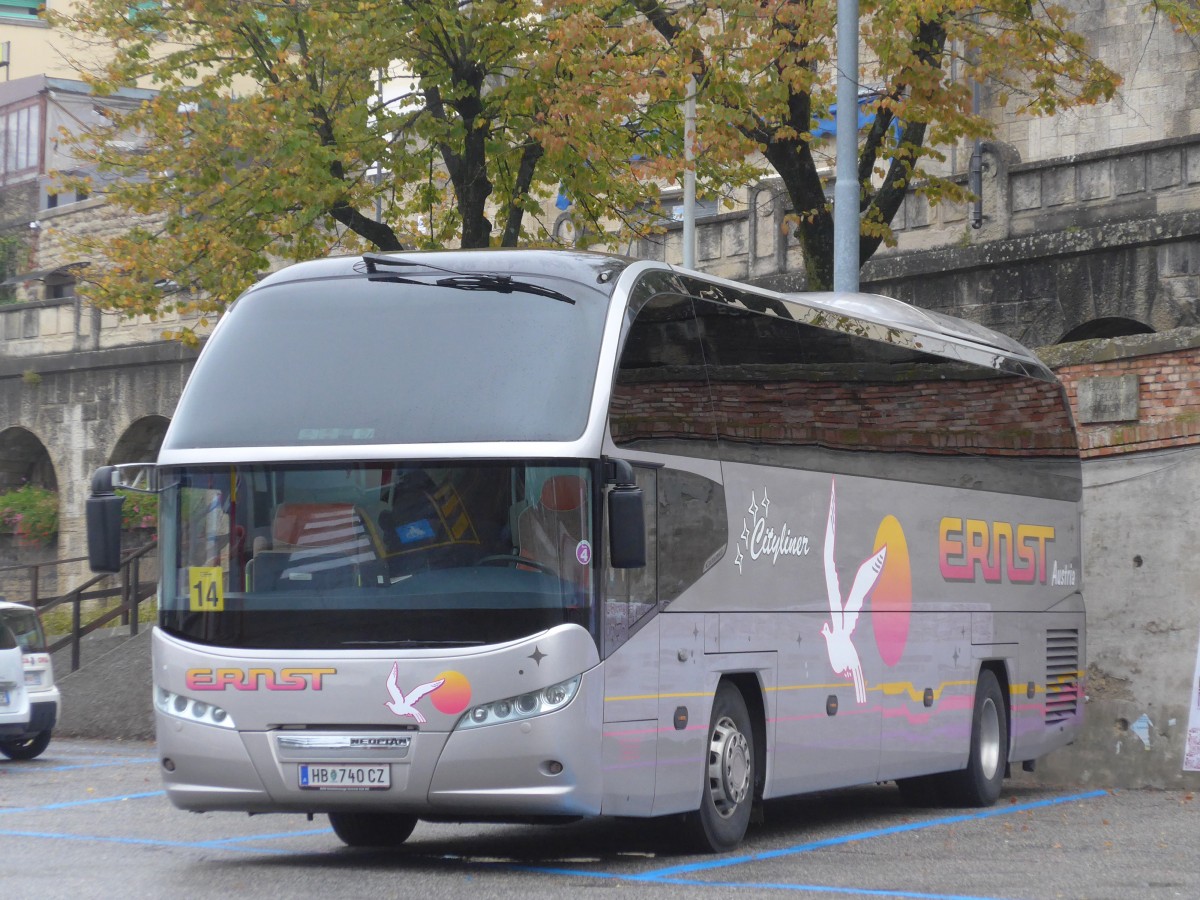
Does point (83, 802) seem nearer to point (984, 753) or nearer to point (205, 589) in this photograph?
point (205, 589)

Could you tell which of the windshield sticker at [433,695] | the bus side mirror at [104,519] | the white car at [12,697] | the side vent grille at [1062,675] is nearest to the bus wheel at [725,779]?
the windshield sticker at [433,695]

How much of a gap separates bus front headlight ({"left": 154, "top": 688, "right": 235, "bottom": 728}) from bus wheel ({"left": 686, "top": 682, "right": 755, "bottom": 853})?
269cm

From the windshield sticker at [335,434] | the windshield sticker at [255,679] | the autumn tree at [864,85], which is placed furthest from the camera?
the autumn tree at [864,85]

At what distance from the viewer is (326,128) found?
21.6 m

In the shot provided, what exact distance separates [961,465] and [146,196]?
11241mm

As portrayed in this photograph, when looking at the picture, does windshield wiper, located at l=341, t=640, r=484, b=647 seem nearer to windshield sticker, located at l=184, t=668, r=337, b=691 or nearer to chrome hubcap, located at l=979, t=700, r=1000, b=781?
windshield sticker, located at l=184, t=668, r=337, b=691

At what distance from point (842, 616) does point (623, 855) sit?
2.56 m

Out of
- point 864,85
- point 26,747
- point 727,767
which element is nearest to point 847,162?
point 864,85

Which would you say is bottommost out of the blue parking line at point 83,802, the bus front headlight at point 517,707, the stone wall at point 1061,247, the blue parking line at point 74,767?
the blue parking line at point 74,767

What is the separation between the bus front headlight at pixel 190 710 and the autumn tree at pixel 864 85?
31.4ft

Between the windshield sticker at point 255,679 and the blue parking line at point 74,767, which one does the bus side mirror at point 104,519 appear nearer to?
the windshield sticker at point 255,679

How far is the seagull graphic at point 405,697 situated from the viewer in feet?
31.5

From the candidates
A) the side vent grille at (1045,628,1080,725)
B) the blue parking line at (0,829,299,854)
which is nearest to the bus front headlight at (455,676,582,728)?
the blue parking line at (0,829,299,854)

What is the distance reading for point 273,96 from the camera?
69.8ft
